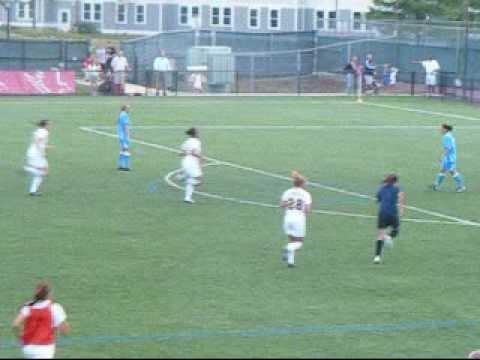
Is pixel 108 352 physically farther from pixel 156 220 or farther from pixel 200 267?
pixel 156 220

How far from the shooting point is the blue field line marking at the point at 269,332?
652 inches

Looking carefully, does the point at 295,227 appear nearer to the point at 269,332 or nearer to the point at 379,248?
the point at 379,248

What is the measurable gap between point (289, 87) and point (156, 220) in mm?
44627

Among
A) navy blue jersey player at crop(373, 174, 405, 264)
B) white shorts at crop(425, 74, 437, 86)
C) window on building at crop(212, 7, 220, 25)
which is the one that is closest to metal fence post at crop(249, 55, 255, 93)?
white shorts at crop(425, 74, 437, 86)

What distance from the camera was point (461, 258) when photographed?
23078 millimetres

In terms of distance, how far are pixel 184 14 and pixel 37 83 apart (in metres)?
41.4

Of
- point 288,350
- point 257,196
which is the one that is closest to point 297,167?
point 257,196

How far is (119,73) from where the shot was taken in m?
62.6

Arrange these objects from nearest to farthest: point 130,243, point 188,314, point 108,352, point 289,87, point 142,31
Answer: point 108,352 < point 188,314 < point 130,243 < point 289,87 < point 142,31

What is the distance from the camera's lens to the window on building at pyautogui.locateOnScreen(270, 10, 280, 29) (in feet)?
340

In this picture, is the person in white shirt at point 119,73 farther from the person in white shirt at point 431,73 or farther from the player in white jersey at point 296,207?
the player in white jersey at point 296,207

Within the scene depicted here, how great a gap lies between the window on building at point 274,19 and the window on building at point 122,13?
1130cm

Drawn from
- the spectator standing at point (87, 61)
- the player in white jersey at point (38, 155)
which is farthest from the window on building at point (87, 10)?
the player in white jersey at point (38, 155)

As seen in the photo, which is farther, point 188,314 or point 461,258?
point 461,258
